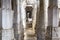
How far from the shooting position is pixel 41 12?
6.25m

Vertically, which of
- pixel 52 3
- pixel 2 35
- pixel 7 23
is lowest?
pixel 2 35

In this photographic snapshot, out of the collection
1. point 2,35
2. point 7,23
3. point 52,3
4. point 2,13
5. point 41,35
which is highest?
point 52,3

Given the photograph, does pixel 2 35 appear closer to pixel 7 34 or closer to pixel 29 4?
pixel 7 34

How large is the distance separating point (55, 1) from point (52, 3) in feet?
0.35

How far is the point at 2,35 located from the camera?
3.96m

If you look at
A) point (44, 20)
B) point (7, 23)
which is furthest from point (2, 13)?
point (44, 20)

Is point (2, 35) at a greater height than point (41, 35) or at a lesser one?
greater

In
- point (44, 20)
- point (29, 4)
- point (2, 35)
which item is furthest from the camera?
point (29, 4)

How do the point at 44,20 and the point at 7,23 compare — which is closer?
the point at 7,23

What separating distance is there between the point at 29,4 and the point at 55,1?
11.0m

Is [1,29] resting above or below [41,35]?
above

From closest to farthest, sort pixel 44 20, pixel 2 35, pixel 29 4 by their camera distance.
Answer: pixel 2 35
pixel 44 20
pixel 29 4

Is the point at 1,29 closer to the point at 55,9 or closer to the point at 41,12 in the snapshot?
the point at 55,9

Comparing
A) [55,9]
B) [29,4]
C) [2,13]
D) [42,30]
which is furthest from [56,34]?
[29,4]
